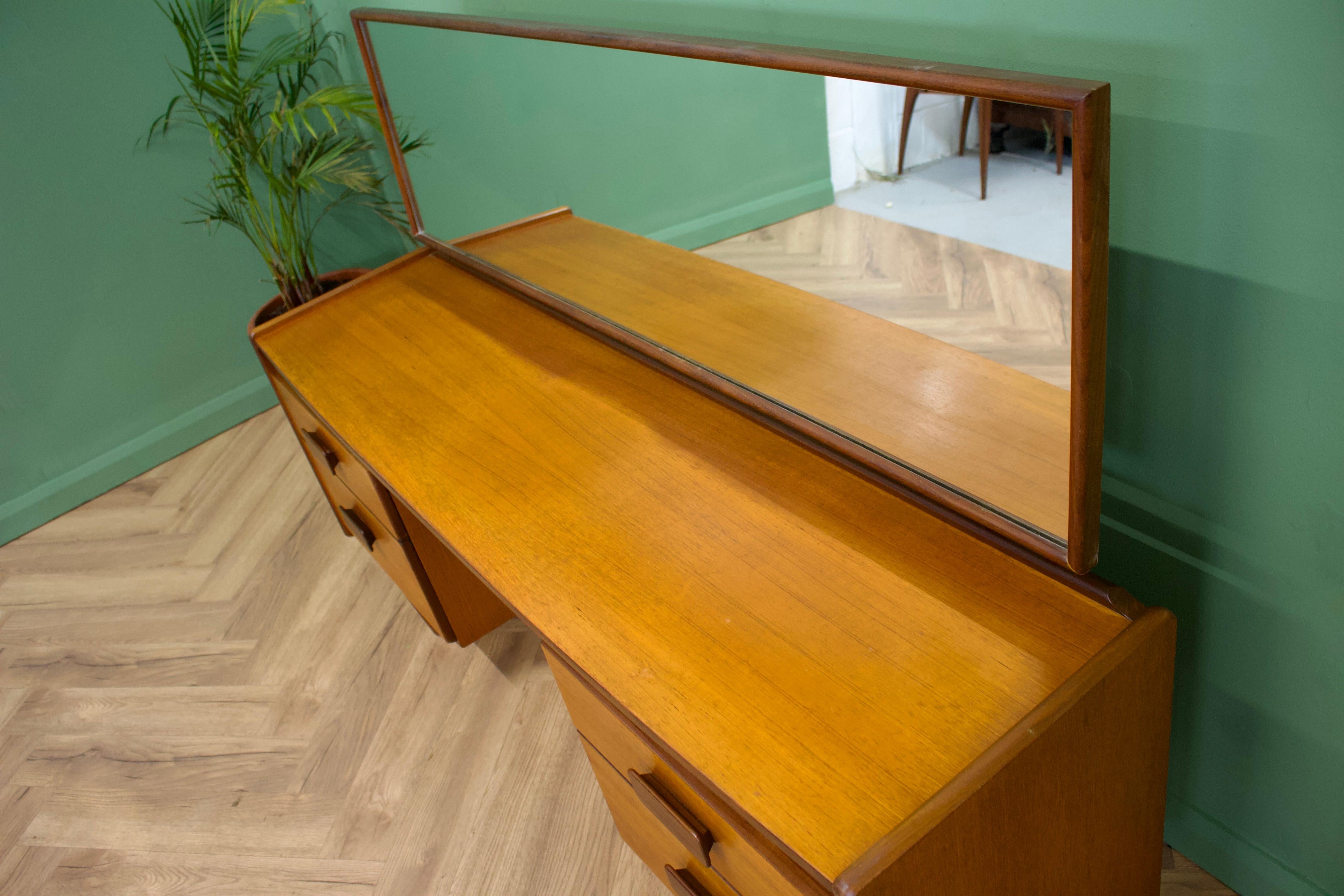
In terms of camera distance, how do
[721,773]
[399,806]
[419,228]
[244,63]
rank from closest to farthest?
[721,773], [399,806], [419,228], [244,63]

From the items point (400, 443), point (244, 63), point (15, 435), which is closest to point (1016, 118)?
point (400, 443)

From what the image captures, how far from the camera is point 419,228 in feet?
7.00

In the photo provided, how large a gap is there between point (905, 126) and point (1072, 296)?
0.29 m

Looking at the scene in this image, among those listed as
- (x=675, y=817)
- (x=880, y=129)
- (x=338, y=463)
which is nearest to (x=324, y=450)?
(x=338, y=463)

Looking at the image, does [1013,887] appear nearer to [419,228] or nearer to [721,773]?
[721,773]

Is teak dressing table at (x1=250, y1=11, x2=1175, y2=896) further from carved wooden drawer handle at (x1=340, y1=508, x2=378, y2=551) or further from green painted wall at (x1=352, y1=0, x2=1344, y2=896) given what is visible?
carved wooden drawer handle at (x1=340, y1=508, x2=378, y2=551)

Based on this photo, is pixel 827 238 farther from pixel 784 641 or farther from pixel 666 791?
pixel 666 791

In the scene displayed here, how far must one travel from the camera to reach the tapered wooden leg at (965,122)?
0.85 metres

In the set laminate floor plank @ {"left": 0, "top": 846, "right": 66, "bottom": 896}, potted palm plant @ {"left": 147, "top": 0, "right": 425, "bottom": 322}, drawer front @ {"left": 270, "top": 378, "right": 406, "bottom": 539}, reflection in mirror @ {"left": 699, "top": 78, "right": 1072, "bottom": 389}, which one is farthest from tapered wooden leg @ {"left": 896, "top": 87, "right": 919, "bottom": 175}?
laminate floor plank @ {"left": 0, "top": 846, "right": 66, "bottom": 896}

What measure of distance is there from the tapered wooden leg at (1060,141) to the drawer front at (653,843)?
30.7 inches

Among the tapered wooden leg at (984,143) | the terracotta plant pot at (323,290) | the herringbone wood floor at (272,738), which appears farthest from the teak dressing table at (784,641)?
the terracotta plant pot at (323,290)

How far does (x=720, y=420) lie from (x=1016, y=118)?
0.59 meters

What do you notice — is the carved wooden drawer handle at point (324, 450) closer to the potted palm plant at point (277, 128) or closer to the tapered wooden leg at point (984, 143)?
the potted palm plant at point (277, 128)

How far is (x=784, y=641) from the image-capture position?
0.91 meters
